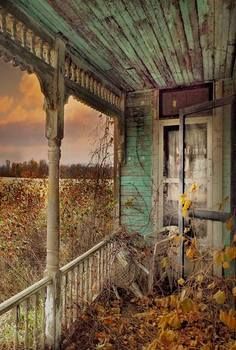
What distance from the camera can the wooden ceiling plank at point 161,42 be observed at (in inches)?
103

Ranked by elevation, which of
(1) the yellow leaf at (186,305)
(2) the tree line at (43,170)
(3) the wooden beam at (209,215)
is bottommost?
(1) the yellow leaf at (186,305)

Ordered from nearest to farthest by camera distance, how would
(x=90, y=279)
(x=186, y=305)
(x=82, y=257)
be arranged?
(x=186, y=305) < (x=82, y=257) < (x=90, y=279)

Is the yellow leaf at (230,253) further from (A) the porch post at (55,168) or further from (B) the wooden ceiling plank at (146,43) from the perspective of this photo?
(B) the wooden ceiling plank at (146,43)

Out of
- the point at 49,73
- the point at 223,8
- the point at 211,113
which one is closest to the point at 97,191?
the point at 211,113

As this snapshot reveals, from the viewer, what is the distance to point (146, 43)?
3305 millimetres

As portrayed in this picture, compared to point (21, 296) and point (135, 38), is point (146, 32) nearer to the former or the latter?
point (135, 38)

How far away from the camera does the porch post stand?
296 cm

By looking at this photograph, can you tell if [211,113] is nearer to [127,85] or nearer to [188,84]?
[188,84]

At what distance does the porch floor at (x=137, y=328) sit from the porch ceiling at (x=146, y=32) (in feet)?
8.89

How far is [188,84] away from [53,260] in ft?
11.8

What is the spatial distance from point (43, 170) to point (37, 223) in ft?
4.48

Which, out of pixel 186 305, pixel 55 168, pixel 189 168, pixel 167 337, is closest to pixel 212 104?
pixel 189 168

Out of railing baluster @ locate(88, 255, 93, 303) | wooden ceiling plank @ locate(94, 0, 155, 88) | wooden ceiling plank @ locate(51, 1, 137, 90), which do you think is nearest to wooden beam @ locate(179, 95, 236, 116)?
wooden ceiling plank @ locate(94, 0, 155, 88)

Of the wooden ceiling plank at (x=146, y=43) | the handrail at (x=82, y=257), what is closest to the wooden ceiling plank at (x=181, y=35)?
the wooden ceiling plank at (x=146, y=43)
